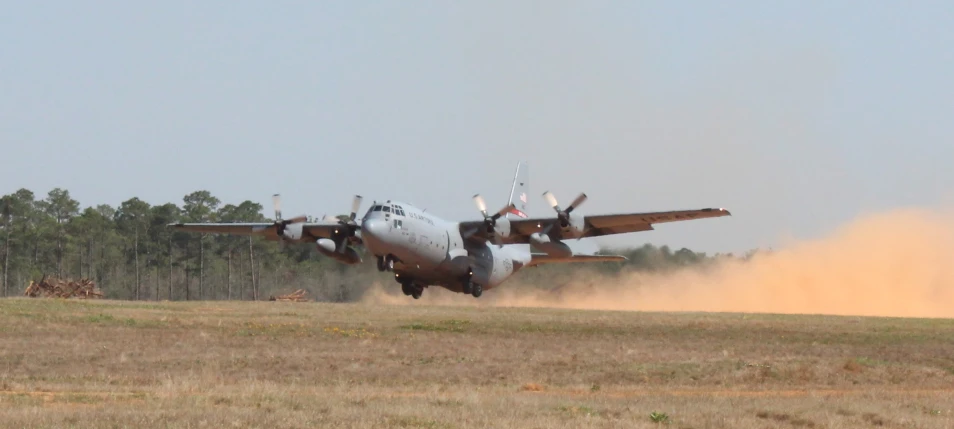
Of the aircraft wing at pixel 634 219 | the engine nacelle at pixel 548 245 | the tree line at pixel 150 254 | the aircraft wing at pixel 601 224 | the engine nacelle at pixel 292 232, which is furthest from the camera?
Result: the tree line at pixel 150 254

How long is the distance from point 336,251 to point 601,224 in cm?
1097

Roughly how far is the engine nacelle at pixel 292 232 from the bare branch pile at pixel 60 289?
23.7 metres

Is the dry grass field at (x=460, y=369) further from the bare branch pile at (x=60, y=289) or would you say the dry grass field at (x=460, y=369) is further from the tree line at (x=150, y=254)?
the tree line at (x=150, y=254)

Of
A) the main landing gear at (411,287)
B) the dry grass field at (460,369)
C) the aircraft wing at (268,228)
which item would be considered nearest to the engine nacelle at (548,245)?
the dry grass field at (460,369)

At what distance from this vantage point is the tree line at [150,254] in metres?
90.2

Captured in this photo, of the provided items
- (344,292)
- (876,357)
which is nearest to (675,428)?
(876,357)

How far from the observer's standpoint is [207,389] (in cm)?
2286

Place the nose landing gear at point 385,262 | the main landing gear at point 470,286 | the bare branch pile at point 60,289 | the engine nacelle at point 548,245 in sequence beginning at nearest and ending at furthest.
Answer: the nose landing gear at point 385,262, the engine nacelle at point 548,245, the main landing gear at point 470,286, the bare branch pile at point 60,289

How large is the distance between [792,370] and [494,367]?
27.1 ft

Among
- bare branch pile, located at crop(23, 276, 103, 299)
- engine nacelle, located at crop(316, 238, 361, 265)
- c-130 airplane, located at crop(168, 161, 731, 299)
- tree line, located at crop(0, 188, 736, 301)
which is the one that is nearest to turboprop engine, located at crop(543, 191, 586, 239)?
Result: c-130 airplane, located at crop(168, 161, 731, 299)

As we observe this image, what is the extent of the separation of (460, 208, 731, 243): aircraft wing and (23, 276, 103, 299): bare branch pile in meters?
30.2

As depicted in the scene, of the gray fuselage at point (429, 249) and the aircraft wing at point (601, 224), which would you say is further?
the aircraft wing at point (601, 224)

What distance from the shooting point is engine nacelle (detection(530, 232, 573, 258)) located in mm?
41250

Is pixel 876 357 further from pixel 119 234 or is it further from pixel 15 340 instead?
pixel 119 234
